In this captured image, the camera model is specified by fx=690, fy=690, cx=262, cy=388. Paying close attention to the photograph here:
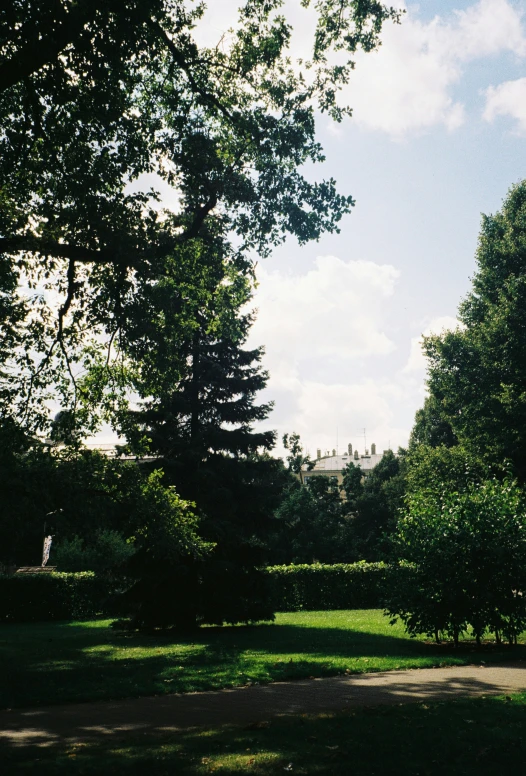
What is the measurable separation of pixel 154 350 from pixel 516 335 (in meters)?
19.3

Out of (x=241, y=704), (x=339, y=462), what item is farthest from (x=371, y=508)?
(x=339, y=462)

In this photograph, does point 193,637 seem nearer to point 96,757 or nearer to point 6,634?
point 6,634

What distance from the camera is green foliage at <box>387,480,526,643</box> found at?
542 inches

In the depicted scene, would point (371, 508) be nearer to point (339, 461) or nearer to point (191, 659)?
point (191, 659)

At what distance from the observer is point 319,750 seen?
19.8 ft

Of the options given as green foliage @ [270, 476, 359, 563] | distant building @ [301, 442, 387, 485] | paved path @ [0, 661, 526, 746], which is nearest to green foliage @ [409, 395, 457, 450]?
green foliage @ [270, 476, 359, 563]

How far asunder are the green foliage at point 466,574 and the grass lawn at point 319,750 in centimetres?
639

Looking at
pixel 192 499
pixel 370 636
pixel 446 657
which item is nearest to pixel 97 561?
pixel 192 499

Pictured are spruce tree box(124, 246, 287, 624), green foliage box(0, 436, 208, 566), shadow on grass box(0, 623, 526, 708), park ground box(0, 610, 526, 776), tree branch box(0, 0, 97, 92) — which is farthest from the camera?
spruce tree box(124, 246, 287, 624)

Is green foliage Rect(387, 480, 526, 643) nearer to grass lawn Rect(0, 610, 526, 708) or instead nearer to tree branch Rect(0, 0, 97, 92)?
grass lawn Rect(0, 610, 526, 708)

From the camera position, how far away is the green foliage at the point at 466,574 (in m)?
13.8

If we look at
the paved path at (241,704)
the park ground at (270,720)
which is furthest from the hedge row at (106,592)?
the paved path at (241,704)

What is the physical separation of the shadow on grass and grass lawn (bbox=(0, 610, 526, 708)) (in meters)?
0.02

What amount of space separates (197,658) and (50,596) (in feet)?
60.1
